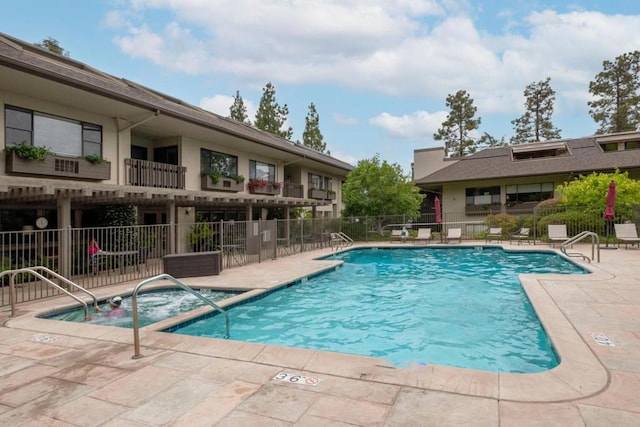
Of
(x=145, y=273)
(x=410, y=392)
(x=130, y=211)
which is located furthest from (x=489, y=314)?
(x=130, y=211)

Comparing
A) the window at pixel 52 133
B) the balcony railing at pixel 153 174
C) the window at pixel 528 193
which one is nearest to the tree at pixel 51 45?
the balcony railing at pixel 153 174

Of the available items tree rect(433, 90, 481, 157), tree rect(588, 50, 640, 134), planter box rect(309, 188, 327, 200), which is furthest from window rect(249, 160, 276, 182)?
tree rect(588, 50, 640, 134)

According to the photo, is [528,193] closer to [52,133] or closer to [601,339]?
[601,339]

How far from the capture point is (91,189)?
29.5 ft

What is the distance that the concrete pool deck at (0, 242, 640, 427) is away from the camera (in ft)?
9.50

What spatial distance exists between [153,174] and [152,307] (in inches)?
316

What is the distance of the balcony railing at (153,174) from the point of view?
13.7m

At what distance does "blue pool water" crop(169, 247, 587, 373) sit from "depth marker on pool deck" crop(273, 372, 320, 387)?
1050 millimetres

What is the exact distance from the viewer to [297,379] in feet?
11.7

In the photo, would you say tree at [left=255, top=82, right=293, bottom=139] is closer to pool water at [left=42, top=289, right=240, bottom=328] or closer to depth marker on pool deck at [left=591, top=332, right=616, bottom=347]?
pool water at [left=42, top=289, right=240, bottom=328]

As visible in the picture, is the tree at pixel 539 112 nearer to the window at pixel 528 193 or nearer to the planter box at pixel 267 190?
the window at pixel 528 193

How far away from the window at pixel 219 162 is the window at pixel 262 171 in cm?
144

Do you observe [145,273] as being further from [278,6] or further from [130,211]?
[278,6]

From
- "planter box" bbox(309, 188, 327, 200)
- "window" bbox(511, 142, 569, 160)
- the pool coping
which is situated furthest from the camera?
"window" bbox(511, 142, 569, 160)
